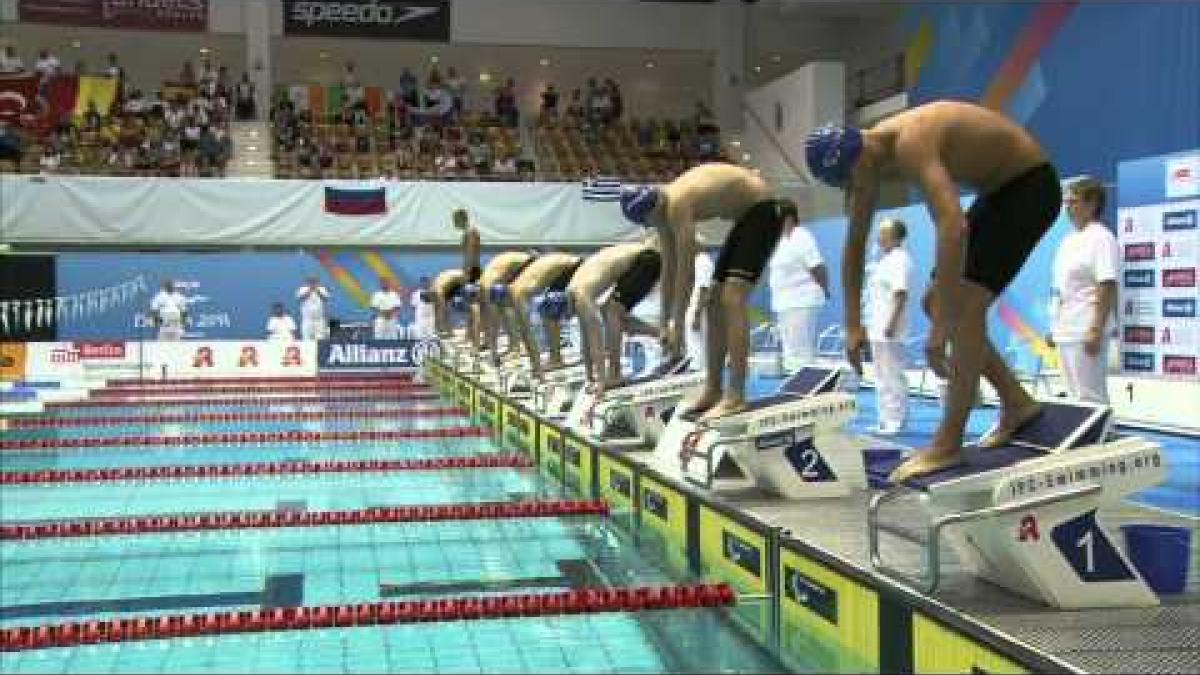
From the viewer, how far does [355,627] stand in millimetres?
3484

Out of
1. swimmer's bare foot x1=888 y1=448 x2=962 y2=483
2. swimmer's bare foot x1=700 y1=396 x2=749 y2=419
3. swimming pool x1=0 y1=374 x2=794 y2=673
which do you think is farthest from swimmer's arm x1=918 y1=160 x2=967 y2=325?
swimmer's bare foot x1=700 y1=396 x2=749 y2=419

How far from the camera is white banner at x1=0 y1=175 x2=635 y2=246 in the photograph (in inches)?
667

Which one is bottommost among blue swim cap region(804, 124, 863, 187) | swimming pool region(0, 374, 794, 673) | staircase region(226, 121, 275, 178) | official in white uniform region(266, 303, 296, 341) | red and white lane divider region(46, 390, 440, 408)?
swimming pool region(0, 374, 794, 673)

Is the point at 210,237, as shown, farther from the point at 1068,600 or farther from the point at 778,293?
the point at 1068,600

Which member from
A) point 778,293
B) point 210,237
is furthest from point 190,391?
point 778,293

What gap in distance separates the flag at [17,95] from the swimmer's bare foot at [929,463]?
19051 millimetres

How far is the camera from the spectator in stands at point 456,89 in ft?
75.5

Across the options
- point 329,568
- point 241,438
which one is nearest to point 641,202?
Result: point 329,568

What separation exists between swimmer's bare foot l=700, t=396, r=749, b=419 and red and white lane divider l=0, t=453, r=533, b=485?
2535 millimetres

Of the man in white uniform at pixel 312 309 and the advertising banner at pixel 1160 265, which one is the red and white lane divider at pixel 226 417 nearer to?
the advertising banner at pixel 1160 265

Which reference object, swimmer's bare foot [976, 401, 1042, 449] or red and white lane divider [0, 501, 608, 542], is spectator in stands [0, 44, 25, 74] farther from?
swimmer's bare foot [976, 401, 1042, 449]

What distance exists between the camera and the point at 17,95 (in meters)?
19.1

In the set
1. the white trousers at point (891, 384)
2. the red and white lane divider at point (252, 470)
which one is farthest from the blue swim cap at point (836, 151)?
the white trousers at point (891, 384)

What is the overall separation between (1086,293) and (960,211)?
9.24ft
